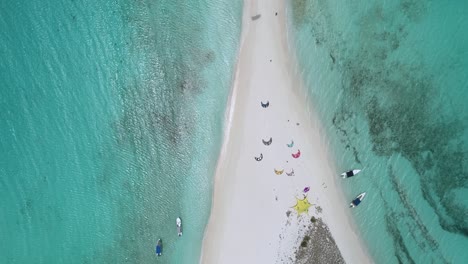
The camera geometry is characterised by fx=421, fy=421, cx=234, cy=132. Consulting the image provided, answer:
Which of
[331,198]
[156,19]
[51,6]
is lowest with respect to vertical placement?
[331,198]

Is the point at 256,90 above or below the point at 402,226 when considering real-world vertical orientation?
above

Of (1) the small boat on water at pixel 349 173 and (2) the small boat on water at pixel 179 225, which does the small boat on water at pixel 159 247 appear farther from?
(1) the small boat on water at pixel 349 173

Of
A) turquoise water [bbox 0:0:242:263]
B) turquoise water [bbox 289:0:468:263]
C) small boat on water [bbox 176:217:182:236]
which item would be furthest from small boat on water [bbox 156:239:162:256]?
turquoise water [bbox 289:0:468:263]

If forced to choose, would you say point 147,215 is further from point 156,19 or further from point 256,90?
point 156,19

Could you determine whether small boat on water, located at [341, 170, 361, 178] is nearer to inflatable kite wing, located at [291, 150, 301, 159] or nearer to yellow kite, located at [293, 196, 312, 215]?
yellow kite, located at [293, 196, 312, 215]

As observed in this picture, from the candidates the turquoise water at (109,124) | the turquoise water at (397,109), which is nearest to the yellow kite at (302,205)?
the turquoise water at (397,109)

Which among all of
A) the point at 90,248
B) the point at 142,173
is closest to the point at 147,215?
the point at 142,173

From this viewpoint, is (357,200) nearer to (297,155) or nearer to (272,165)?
(297,155)
